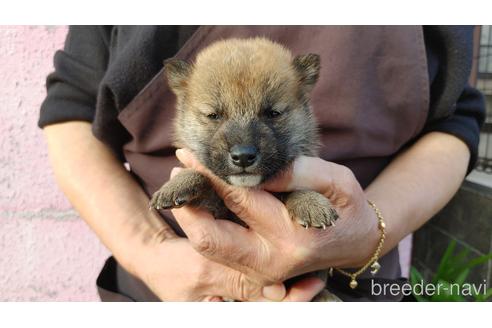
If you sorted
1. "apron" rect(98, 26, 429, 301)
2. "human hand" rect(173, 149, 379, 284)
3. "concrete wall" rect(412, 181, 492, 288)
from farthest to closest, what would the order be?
"concrete wall" rect(412, 181, 492, 288), "apron" rect(98, 26, 429, 301), "human hand" rect(173, 149, 379, 284)

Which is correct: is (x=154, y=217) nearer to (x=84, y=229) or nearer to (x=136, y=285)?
(x=136, y=285)

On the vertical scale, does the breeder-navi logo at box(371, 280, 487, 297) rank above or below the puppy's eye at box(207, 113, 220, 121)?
below

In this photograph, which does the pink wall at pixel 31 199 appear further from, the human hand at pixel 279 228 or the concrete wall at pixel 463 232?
the concrete wall at pixel 463 232

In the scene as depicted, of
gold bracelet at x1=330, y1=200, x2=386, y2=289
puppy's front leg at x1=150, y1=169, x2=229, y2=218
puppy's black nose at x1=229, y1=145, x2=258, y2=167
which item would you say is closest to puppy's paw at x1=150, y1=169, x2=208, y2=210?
puppy's front leg at x1=150, y1=169, x2=229, y2=218

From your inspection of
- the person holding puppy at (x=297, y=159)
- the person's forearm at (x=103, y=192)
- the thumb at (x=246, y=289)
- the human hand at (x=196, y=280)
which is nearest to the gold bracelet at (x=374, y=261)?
the person holding puppy at (x=297, y=159)

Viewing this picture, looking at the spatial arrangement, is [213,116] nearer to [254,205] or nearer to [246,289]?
[254,205]

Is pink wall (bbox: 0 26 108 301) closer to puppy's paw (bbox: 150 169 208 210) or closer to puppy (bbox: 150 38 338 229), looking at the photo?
puppy (bbox: 150 38 338 229)
